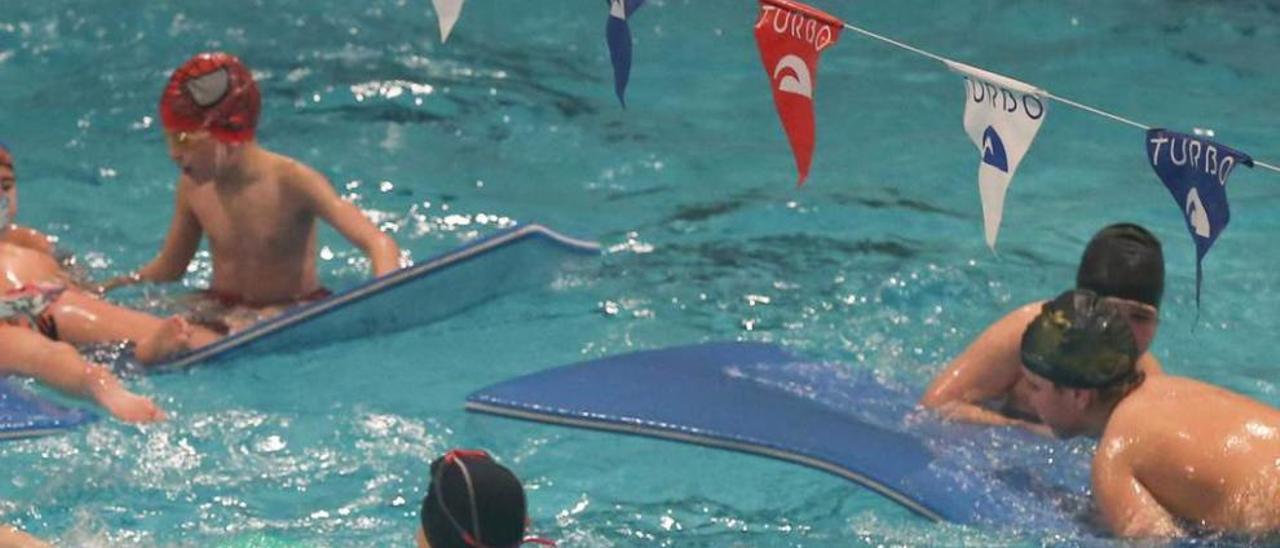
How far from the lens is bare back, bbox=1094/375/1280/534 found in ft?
14.6

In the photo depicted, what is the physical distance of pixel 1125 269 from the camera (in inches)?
201

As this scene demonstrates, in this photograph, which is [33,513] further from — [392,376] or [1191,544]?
[1191,544]

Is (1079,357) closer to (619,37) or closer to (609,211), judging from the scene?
(619,37)

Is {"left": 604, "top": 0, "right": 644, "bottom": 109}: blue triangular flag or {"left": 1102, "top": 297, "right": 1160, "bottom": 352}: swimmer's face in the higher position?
{"left": 604, "top": 0, "right": 644, "bottom": 109}: blue triangular flag

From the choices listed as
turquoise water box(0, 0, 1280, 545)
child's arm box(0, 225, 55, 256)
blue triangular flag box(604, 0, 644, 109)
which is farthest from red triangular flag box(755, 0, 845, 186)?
child's arm box(0, 225, 55, 256)

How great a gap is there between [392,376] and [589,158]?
2741 millimetres

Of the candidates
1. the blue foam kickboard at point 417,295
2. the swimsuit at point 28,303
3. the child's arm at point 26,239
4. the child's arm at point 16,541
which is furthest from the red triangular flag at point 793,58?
the child's arm at point 26,239

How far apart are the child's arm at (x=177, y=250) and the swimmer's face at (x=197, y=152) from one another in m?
0.20

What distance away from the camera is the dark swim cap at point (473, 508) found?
11.1 feet

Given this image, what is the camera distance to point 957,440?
5.34 metres

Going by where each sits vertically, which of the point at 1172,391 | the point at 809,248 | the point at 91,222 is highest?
the point at 1172,391

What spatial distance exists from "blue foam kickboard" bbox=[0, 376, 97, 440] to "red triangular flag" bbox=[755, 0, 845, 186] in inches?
82.5

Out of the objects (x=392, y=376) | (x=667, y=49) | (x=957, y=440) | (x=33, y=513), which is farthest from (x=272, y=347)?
(x=667, y=49)

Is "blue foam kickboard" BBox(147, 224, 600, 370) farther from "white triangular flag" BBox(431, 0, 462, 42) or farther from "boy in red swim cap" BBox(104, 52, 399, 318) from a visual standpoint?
"white triangular flag" BBox(431, 0, 462, 42)
